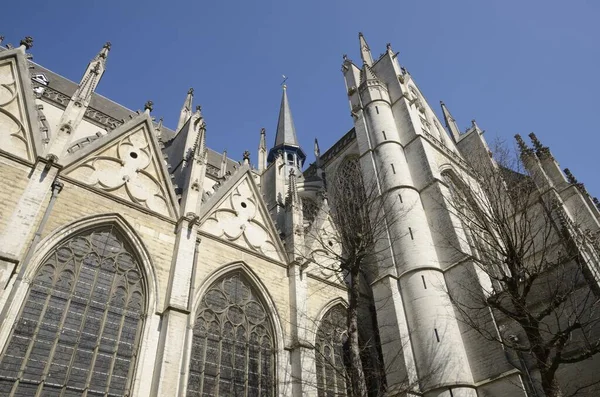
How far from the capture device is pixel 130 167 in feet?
33.2

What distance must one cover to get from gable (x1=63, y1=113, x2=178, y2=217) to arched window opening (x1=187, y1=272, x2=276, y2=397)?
2248 mm

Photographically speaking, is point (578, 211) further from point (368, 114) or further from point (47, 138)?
point (47, 138)

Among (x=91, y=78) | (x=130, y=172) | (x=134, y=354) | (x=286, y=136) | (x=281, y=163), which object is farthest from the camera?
(x=286, y=136)

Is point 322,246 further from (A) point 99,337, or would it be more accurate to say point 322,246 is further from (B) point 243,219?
(A) point 99,337

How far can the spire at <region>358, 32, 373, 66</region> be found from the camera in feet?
64.1

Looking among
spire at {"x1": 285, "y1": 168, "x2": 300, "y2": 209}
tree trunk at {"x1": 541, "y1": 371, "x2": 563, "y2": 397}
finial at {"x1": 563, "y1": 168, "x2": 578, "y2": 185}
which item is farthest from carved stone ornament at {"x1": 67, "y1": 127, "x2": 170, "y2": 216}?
finial at {"x1": 563, "y1": 168, "x2": 578, "y2": 185}

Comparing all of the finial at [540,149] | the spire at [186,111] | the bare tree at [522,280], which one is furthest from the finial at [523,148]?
the spire at [186,111]

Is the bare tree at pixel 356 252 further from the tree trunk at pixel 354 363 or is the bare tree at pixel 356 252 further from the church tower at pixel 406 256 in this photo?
the church tower at pixel 406 256

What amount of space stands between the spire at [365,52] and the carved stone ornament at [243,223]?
9.91 metres

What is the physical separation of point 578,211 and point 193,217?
1340cm

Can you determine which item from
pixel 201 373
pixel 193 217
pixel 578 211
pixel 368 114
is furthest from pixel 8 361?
pixel 578 211

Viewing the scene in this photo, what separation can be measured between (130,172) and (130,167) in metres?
0.15

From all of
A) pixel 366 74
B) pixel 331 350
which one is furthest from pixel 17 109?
pixel 366 74

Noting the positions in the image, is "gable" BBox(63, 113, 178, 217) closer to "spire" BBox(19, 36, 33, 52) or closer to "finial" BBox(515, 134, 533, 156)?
"spire" BBox(19, 36, 33, 52)
